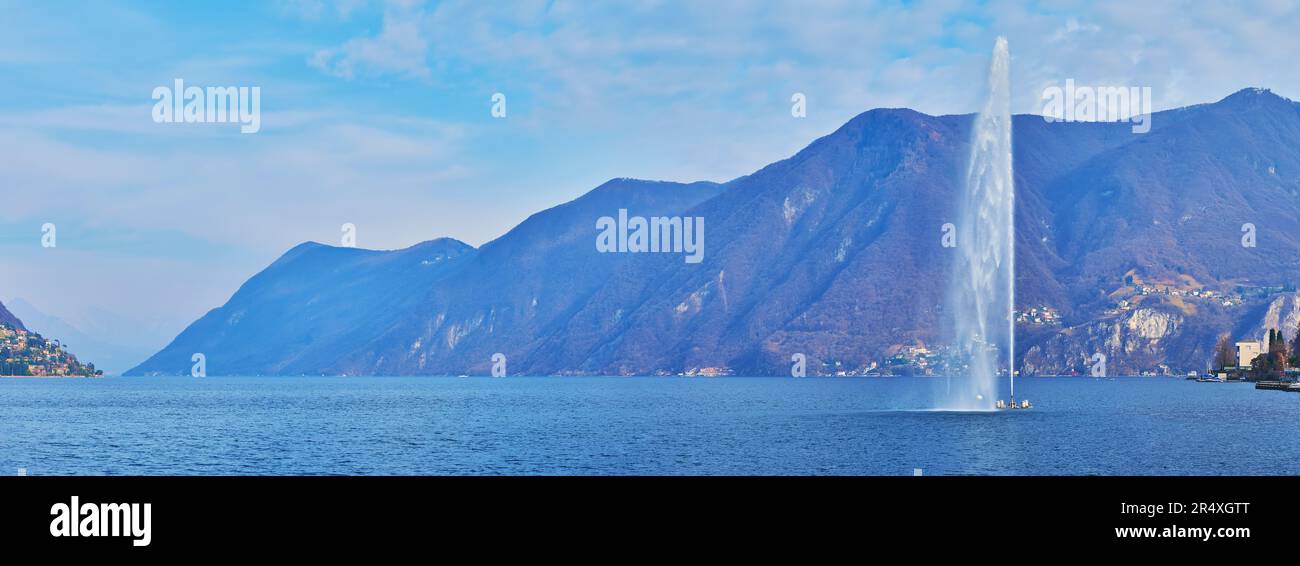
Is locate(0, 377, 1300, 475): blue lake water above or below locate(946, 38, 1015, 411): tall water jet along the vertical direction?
below

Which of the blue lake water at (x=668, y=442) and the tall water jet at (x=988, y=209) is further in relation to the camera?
the tall water jet at (x=988, y=209)

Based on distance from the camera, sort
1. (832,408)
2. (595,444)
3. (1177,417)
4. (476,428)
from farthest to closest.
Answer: (832,408) → (1177,417) → (476,428) → (595,444)

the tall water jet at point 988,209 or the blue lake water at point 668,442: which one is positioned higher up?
the tall water jet at point 988,209

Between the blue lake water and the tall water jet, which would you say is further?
the tall water jet

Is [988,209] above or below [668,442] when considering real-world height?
above

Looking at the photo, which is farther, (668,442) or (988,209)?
(988,209)
